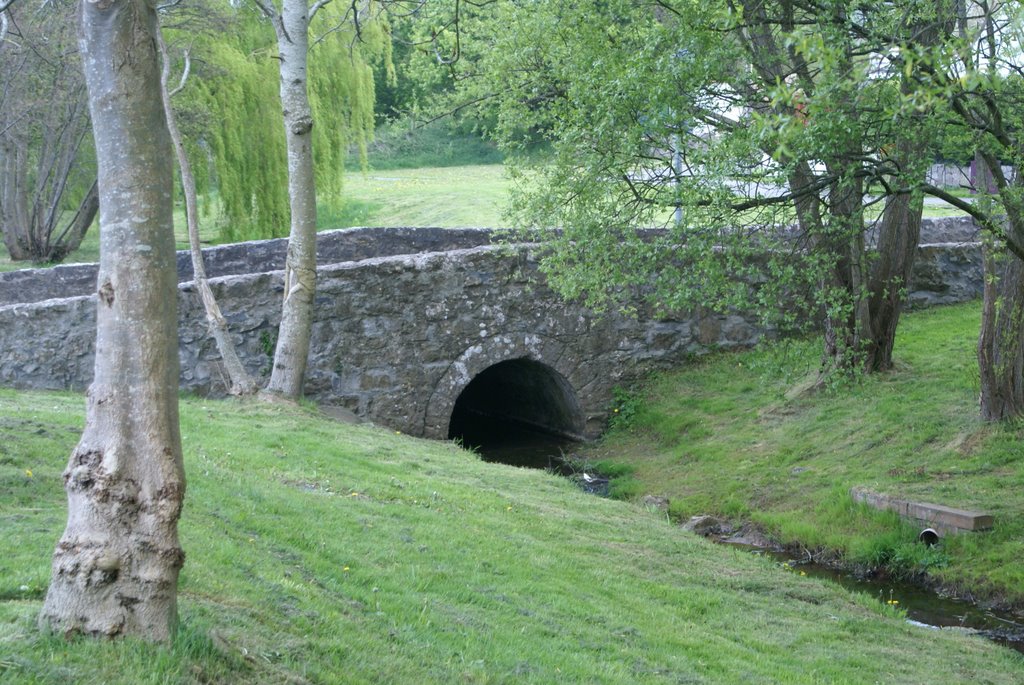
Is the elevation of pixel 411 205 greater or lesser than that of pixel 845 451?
greater

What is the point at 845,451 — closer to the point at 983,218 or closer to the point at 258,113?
the point at 983,218

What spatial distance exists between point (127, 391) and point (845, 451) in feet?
32.5

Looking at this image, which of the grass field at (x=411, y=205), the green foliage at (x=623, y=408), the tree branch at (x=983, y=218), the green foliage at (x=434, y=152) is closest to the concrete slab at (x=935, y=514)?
the tree branch at (x=983, y=218)

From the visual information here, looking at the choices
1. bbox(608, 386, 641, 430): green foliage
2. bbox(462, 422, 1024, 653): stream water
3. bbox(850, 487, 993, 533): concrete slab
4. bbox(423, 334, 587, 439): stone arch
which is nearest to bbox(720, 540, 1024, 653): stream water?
bbox(462, 422, 1024, 653): stream water

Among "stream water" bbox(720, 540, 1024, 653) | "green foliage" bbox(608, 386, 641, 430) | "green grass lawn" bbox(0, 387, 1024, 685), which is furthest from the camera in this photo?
"green foliage" bbox(608, 386, 641, 430)

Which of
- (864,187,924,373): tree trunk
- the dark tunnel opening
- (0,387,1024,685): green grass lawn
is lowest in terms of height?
the dark tunnel opening

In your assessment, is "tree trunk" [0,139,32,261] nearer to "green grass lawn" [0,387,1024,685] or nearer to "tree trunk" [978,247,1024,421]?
"green grass lawn" [0,387,1024,685]

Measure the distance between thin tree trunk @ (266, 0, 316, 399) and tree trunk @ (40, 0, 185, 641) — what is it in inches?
310

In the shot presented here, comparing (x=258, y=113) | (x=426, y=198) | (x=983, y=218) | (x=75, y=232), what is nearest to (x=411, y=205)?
(x=426, y=198)

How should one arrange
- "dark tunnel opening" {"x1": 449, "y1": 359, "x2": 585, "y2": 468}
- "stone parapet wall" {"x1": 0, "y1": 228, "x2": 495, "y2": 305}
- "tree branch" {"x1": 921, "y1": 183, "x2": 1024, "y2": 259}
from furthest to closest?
"dark tunnel opening" {"x1": 449, "y1": 359, "x2": 585, "y2": 468}
"stone parapet wall" {"x1": 0, "y1": 228, "x2": 495, "y2": 305}
"tree branch" {"x1": 921, "y1": 183, "x2": 1024, "y2": 259}

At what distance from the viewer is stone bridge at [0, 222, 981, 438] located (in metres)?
12.9

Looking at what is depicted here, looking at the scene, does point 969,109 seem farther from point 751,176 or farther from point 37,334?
point 37,334

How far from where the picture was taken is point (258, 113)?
62.1ft

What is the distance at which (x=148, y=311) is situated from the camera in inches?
149
